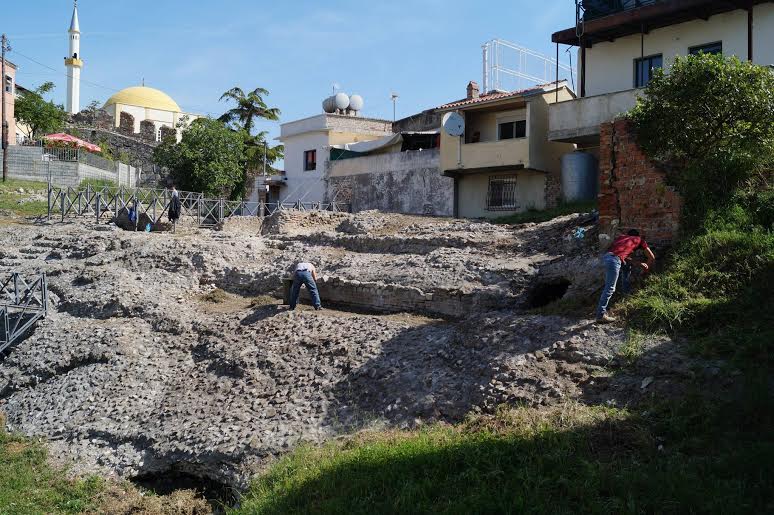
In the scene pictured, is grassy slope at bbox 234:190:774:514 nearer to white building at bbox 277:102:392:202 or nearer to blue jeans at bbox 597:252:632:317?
blue jeans at bbox 597:252:632:317

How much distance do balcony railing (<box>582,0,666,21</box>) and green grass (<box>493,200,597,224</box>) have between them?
18.3ft

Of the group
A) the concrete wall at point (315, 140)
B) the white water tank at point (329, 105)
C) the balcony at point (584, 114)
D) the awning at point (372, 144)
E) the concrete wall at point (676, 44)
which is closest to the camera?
the concrete wall at point (676, 44)

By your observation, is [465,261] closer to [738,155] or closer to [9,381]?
[738,155]

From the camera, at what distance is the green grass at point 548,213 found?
18.7 metres

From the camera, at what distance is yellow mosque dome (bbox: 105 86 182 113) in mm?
53000

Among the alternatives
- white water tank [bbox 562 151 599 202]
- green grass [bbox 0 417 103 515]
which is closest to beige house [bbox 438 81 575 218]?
white water tank [bbox 562 151 599 202]

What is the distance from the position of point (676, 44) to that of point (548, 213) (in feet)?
18.9

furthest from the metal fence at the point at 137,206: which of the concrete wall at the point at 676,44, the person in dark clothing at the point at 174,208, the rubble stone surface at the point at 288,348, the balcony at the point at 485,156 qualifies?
the concrete wall at the point at 676,44

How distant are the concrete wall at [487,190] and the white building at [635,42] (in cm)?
212

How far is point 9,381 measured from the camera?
41.0 ft

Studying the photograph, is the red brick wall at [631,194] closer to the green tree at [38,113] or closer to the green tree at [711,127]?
the green tree at [711,127]

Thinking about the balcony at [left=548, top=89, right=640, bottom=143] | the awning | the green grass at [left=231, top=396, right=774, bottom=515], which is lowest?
the green grass at [left=231, top=396, right=774, bottom=515]

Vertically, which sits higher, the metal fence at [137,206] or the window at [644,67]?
the window at [644,67]

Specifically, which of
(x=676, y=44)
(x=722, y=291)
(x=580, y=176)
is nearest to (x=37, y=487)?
(x=722, y=291)
